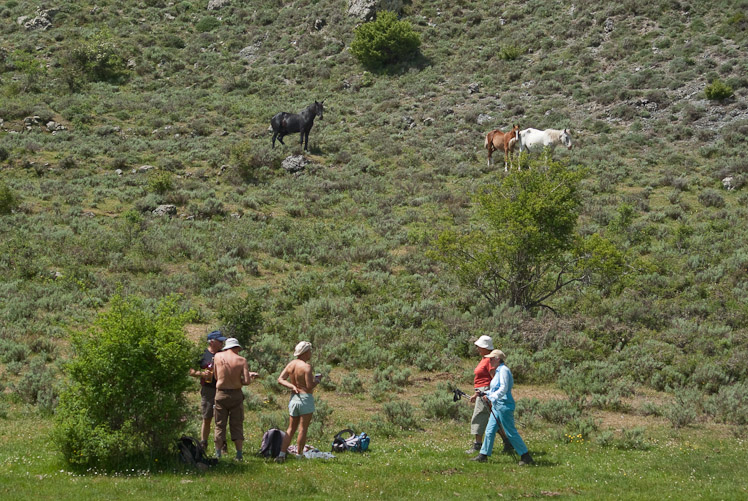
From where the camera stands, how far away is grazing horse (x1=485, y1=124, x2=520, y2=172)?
92.6 feet

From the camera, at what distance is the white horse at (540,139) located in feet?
92.6

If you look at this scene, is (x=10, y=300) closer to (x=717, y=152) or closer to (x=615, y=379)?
(x=615, y=379)

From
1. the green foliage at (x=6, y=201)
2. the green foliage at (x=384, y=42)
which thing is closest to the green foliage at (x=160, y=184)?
the green foliage at (x=6, y=201)

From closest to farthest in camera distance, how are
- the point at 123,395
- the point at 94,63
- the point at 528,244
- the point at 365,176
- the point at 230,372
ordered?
the point at 123,395 < the point at 230,372 < the point at 528,244 < the point at 365,176 < the point at 94,63

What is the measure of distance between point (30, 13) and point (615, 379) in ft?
197

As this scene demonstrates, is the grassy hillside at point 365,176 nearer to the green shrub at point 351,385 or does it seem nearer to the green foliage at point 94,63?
the green foliage at point 94,63

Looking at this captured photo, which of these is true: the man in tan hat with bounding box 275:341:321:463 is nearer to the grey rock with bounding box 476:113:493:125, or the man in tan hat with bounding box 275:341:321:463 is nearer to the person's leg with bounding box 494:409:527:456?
the person's leg with bounding box 494:409:527:456

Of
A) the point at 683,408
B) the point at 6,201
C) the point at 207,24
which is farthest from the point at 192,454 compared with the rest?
the point at 207,24

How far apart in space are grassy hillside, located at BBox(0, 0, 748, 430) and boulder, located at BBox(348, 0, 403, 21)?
1.16 m

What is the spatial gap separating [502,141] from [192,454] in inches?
968

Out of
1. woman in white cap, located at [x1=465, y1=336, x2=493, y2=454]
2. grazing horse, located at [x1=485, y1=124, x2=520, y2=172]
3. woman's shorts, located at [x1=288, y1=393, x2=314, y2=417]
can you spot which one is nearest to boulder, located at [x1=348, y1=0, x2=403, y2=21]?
grazing horse, located at [x1=485, y1=124, x2=520, y2=172]

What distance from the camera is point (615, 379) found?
1324cm

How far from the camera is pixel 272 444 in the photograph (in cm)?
848

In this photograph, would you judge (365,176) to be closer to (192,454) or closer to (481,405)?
(481,405)
